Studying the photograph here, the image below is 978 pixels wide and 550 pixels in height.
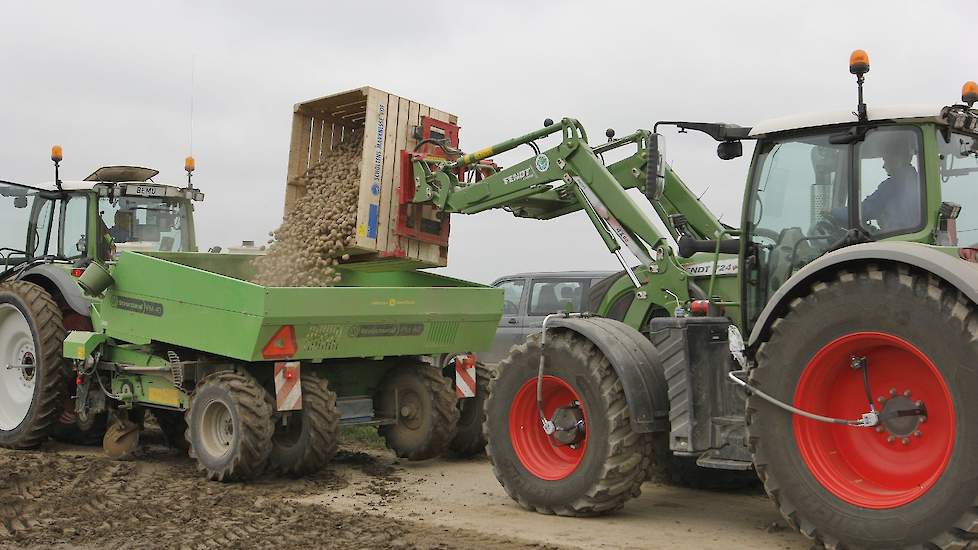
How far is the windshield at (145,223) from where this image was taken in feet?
33.0

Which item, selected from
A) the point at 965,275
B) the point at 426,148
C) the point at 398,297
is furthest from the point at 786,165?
the point at 426,148

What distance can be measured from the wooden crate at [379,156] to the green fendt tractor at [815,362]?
225 centimetres

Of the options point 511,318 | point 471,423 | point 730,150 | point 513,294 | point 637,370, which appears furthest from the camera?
Result: point 513,294

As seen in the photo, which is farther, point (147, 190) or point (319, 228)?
point (147, 190)

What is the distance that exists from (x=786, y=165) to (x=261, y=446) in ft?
13.4

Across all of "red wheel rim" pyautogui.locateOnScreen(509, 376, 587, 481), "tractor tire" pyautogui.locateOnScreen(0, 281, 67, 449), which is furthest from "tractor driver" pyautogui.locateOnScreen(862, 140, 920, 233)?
"tractor tire" pyautogui.locateOnScreen(0, 281, 67, 449)

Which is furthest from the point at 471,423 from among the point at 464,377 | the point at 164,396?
the point at 164,396

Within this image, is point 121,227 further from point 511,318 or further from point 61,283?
point 511,318

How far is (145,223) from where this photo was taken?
1030 cm

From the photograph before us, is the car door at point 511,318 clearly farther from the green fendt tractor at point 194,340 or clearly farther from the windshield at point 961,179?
the windshield at point 961,179

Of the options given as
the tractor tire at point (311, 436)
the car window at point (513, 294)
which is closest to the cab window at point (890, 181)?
the tractor tire at point (311, 436)

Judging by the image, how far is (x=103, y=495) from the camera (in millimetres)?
6859

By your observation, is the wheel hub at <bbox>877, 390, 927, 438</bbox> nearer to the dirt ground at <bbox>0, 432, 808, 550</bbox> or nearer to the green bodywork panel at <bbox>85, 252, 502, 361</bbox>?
the dirt ground at <bbox>0, 432, 808, 550</bbox>

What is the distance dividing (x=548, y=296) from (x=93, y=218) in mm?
5031
